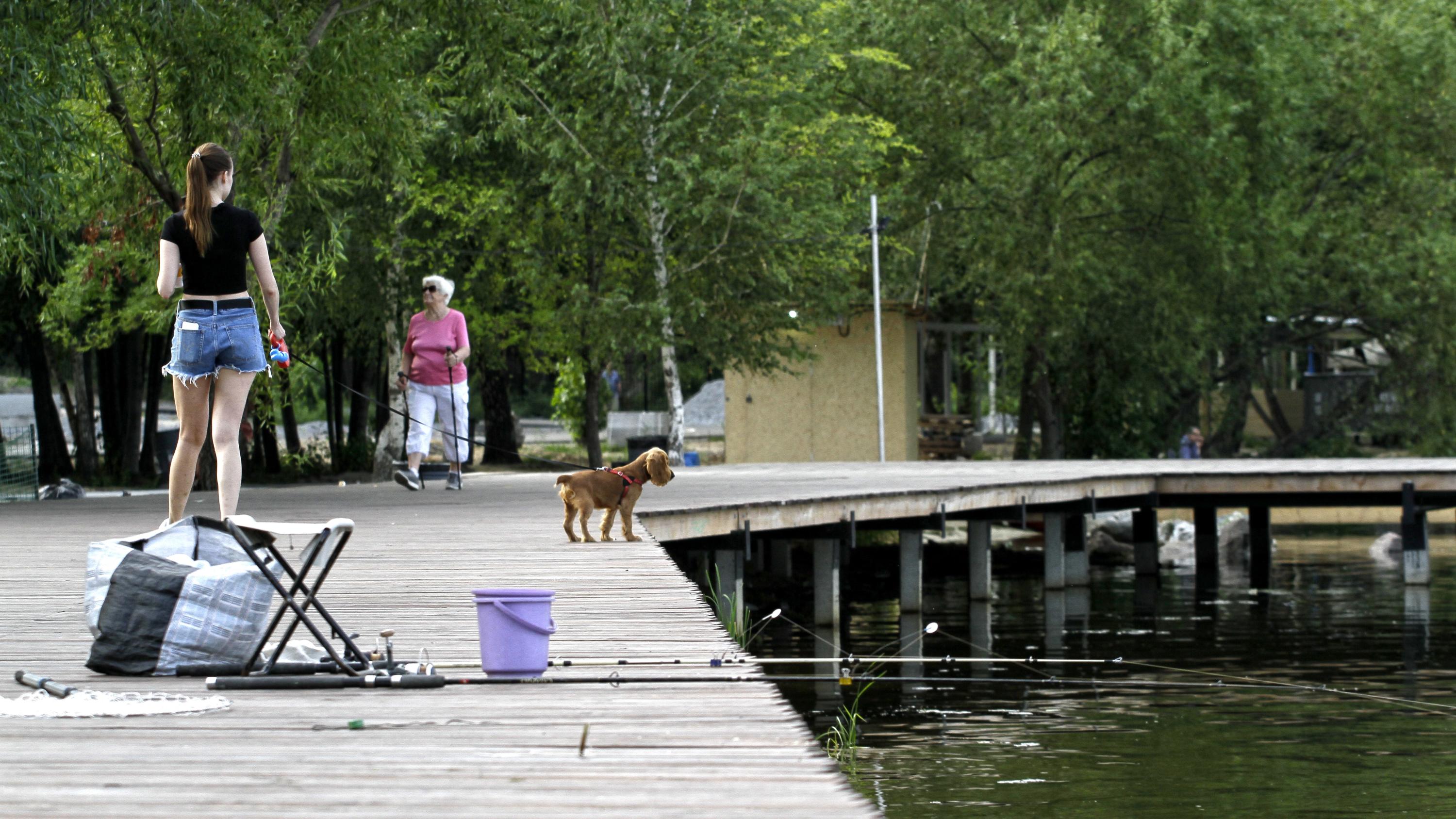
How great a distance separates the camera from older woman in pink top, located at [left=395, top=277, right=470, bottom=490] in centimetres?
1320

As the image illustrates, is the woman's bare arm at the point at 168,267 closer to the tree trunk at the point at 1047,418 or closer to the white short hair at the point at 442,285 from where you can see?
the white short hair at the point at 442,285

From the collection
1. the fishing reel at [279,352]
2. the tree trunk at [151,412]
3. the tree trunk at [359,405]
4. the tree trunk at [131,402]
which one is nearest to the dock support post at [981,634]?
the fishing reel at [279,352]

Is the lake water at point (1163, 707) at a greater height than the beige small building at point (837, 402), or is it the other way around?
the beige small building at point (837, 402)

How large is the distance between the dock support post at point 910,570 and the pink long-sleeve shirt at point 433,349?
223 inches

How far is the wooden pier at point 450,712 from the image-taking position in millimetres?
3449

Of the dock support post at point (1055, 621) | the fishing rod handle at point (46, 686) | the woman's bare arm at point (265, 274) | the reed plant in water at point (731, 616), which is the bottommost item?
the dock support post at point (1055, 621)

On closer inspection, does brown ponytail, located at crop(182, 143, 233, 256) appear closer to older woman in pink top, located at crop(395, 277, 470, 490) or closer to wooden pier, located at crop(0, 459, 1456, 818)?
wooden pier, located at crop(0, 459, 1456, 818)

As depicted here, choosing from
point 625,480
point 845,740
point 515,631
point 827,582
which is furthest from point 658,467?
point 827,582

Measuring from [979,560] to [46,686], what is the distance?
15013 mm

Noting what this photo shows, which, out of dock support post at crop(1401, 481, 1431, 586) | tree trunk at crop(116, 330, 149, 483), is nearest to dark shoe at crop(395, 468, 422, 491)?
dock support post at crop(1401, 481, 1431, 586)

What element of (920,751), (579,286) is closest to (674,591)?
(920,751)

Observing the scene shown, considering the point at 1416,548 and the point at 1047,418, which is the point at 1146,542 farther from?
the point at 1047,418

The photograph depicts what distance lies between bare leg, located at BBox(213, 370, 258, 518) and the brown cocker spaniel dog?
1.73 meters

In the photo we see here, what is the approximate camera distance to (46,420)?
26312 millimetres
